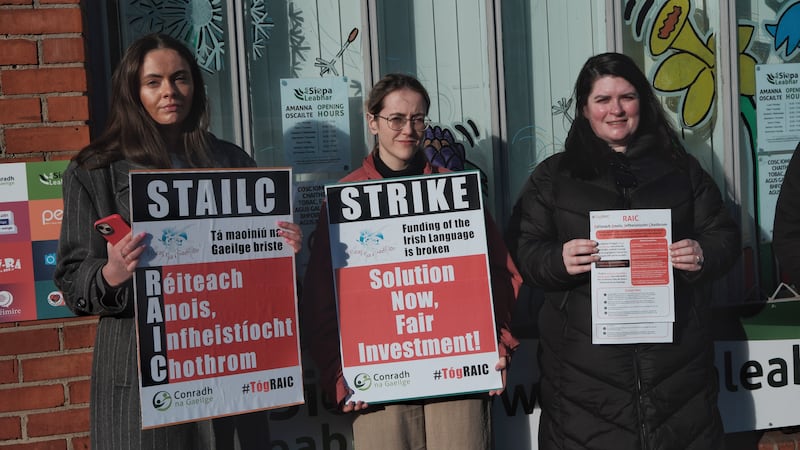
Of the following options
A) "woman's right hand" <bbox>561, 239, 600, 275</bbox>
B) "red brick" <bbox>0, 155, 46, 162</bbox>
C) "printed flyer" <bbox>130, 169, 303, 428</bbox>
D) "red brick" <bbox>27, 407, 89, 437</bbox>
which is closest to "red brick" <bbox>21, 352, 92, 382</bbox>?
"red brick" <bbox>27, 407, 89, 437</bbox>

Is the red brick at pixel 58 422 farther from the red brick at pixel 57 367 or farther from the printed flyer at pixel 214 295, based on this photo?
the printed flyer at pixel 214 295

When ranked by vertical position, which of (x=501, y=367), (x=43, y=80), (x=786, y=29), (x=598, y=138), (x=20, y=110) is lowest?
(x=501, y=367)

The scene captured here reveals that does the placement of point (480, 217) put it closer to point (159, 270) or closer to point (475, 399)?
point (475, 399)

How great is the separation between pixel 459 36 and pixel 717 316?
2016 mm

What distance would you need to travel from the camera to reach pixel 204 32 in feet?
12.6

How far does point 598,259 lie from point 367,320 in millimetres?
936

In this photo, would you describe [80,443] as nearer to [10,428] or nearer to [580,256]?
[10,428]

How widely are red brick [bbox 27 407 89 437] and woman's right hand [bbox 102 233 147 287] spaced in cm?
123

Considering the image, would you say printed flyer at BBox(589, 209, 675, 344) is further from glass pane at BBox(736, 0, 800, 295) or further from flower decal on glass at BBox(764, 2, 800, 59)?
flower decal on glass at BBox(764, 2, 800, 59)

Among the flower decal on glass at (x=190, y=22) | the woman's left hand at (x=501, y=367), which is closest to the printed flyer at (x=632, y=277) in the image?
the woman's left hand at (x=501, y=367)

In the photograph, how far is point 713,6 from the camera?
4.30 m

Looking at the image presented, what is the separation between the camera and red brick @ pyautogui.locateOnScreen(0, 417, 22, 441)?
3.43m

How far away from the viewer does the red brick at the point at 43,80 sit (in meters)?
3.39

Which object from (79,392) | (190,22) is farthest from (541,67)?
(79,392)
